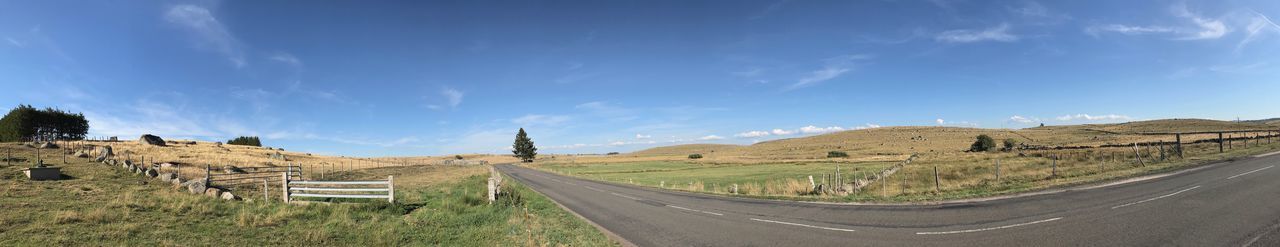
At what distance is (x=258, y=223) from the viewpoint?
13.7 m

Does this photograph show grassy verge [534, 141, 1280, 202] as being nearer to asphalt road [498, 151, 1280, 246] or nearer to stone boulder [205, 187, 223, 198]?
asphalt road [498, 151, 1280, 246]

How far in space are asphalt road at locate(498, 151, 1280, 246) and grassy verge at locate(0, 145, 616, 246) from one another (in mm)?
2934

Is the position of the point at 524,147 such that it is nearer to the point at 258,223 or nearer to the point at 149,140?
the point at 149,140

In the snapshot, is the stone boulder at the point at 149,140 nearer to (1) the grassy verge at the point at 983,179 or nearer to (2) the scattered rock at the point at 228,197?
(2) the scattered rock at the point at 228,197

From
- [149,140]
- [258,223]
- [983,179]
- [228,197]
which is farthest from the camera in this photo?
[149,140]

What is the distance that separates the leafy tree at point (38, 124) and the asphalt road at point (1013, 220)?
398 feet

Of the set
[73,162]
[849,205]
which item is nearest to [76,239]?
[849,205]

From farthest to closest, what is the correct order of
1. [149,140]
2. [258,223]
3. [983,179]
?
→ [149,140]
[983,179]
[258,223]

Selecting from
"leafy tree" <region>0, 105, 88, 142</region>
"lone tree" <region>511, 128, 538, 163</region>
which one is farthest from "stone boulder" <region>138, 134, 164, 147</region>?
"lone tree" <region>511, 128, 538, 163</region>

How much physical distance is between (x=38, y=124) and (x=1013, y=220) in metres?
139

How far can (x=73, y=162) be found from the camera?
35.5 meters

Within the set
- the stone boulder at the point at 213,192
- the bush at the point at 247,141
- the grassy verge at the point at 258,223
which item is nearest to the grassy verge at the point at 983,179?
the grassy verge at the point at 258,223

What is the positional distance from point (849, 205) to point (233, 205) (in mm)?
22053

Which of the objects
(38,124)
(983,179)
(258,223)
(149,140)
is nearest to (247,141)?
(38,124)
